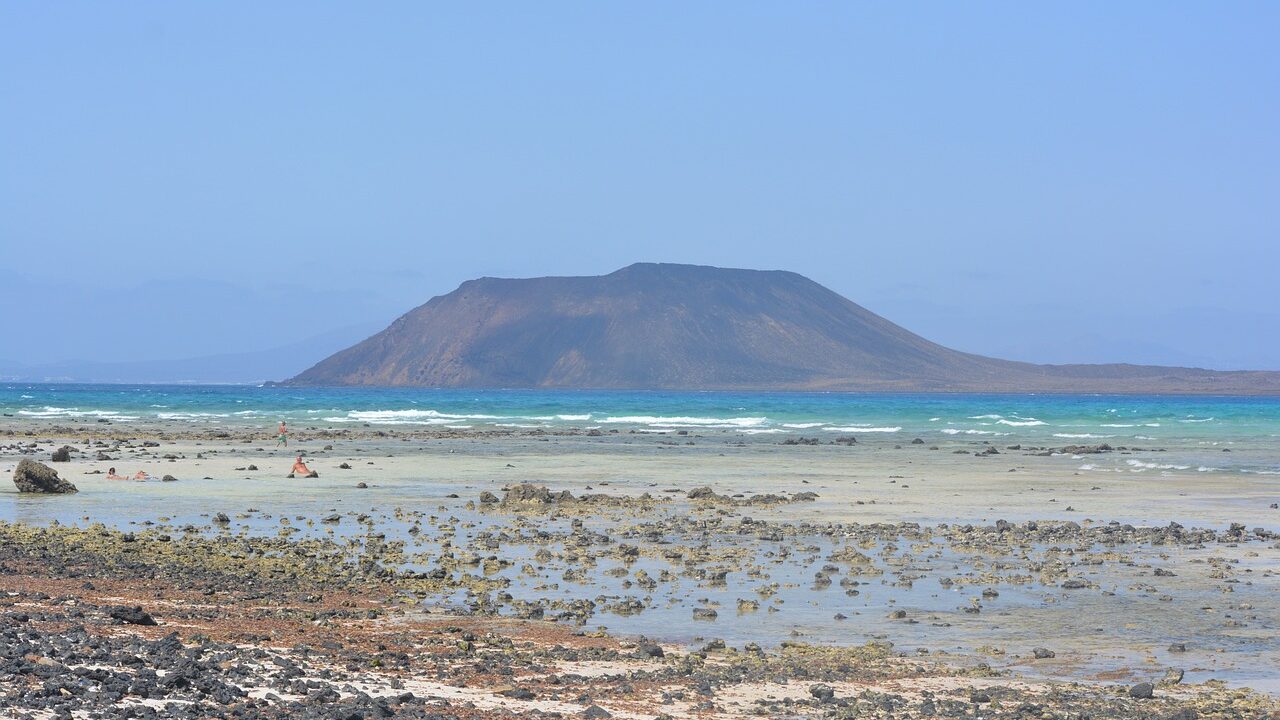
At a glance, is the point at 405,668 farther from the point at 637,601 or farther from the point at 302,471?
the point at 302,471

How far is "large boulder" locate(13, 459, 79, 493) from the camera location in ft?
88.4

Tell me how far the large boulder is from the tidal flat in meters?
0.62

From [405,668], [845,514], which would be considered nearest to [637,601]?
[405,668]

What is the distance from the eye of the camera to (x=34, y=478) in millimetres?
27047

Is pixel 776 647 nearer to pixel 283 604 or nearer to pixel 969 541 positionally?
pixel 283 604

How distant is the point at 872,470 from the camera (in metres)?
39.2

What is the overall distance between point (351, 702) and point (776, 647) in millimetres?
4513

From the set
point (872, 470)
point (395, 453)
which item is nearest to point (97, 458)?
point (395, 453)

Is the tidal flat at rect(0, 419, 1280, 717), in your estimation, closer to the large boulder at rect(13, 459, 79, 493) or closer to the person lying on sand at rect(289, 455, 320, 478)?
the large boulder at rect(13, 459, 79, 493)

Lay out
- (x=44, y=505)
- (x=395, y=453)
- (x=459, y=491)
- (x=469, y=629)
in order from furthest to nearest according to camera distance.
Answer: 1. (x=395, y=453)
2. (x=459, y=491)
3. (x=44, y=505)
4. (x=469, y=629)

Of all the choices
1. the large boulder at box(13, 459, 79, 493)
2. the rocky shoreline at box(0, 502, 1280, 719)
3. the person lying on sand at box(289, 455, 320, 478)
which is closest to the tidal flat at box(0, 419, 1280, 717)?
the rocky shoreline at box(0, 502, 1280, 719)

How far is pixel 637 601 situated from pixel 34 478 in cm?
1772

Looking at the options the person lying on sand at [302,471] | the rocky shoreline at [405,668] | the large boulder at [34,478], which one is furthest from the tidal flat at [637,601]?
the person lying on sand at [302,471]

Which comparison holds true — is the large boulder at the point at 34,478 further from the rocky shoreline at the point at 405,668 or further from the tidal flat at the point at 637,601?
the rocky shoreline at the point at 405,668
